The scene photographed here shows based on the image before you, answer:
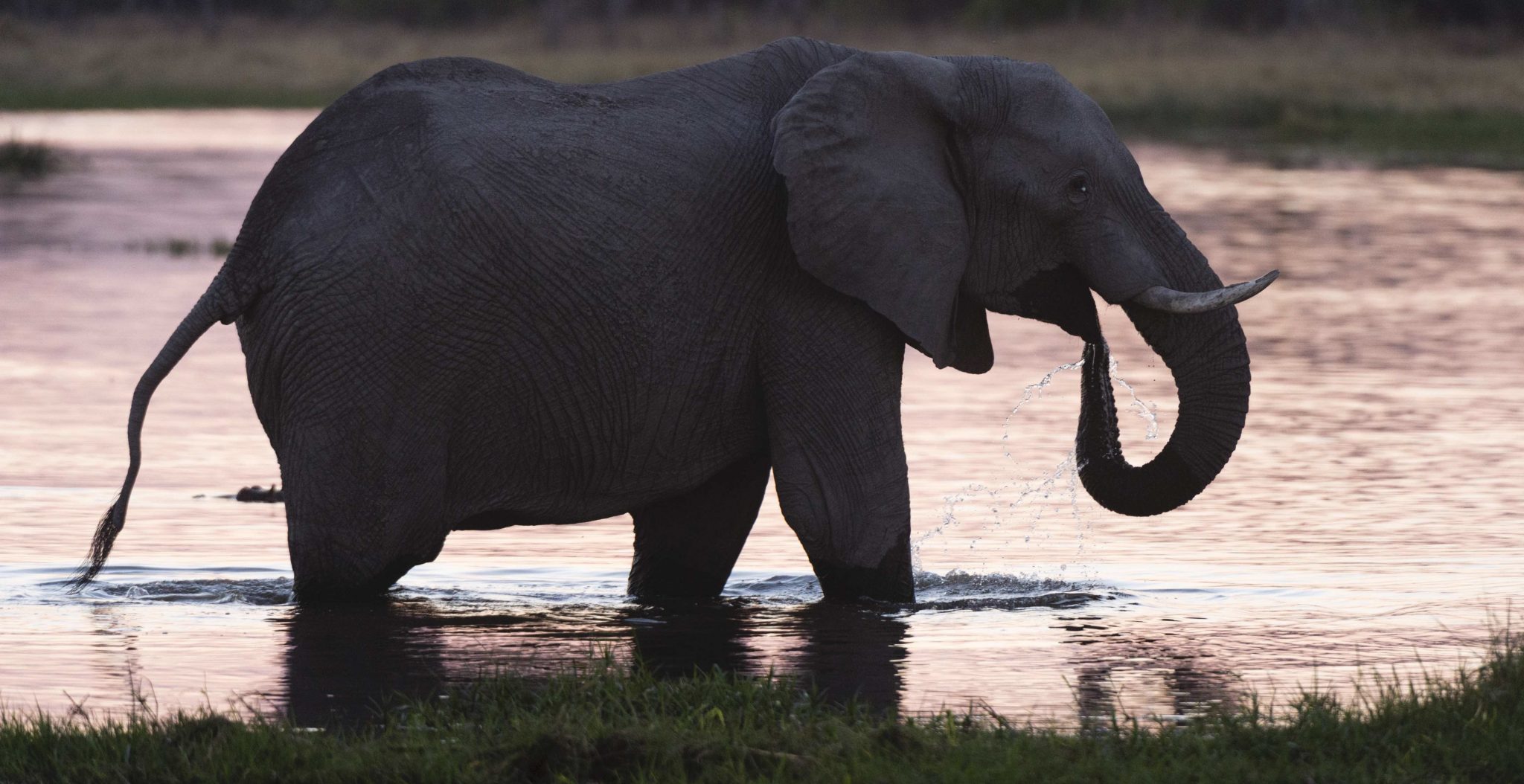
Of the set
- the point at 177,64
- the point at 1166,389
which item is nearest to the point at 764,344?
the point at 1166,389

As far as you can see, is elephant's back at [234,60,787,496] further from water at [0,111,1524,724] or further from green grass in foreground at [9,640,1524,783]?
green grass in foreground at [9,640,1524,783]

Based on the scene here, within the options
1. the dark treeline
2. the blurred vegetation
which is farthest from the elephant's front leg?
the dark treeline

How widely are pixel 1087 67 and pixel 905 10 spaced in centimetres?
2399

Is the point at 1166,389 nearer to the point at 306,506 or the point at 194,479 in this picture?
the point at 194,479

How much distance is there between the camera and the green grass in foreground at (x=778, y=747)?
209 inches

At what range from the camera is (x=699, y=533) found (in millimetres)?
7945

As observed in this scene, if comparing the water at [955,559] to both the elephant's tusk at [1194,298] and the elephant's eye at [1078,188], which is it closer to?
the elephant's tusk at [1194,298]

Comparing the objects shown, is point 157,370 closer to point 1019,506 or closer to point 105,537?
point 105,537

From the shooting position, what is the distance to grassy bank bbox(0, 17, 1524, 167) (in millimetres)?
38656

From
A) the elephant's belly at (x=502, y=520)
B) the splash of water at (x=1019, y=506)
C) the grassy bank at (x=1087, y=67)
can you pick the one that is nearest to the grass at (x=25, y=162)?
the grassy bank at (x=1087, y=67)

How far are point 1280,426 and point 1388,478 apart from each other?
62.8 inches

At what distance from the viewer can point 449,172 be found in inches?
283

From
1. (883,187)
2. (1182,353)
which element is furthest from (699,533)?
(1182,353)

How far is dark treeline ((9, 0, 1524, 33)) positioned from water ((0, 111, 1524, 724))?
4658 cm
